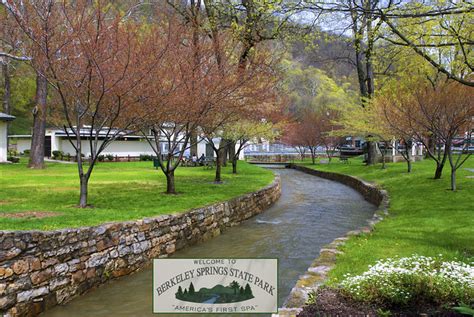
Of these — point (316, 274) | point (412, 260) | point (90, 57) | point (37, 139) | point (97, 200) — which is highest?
point (90, 57)

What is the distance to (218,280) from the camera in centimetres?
386

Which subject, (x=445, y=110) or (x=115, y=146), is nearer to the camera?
(x=445, y=110)

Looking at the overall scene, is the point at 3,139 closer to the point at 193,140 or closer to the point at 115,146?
the point at 115,146

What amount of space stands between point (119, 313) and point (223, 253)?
336 cm

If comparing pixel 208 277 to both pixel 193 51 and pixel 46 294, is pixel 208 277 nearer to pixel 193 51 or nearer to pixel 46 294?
pixel 46 294

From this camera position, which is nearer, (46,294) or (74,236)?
(46,294)

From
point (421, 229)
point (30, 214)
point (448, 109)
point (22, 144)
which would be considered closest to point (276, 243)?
point (421, 229)

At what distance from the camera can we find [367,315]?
11.9ft

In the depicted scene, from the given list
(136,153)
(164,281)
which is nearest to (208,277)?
(164,281)

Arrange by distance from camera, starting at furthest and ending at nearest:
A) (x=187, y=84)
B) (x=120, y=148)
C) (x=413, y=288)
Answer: (x=120, y=148), (x=187, y=84), (x=413, y=288)

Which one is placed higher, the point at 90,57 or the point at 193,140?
the point at 90,57

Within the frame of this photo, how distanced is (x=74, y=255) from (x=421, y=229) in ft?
21.7

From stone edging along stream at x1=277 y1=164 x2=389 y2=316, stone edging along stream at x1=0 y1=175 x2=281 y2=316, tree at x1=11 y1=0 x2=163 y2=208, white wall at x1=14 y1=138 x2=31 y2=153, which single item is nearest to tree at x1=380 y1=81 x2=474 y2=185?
stone edging along stream at x1=277 y1=164 x2=389 y2=316

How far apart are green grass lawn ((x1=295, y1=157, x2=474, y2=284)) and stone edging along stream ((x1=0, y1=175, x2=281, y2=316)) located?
12.3ft
